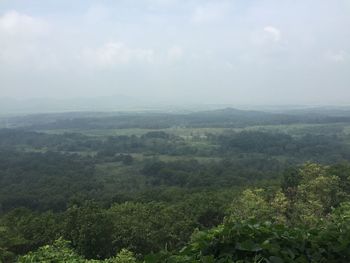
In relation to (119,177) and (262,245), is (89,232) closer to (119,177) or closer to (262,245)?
(262,245)

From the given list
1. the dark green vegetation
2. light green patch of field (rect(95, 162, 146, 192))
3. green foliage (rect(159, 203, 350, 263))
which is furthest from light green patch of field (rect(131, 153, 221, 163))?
green foliage (rect(159, 203, 350, 263))

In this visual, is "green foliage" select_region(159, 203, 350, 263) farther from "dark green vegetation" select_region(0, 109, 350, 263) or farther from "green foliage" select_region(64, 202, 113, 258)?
"green foliage" select_region(64, 202, 113, 258)

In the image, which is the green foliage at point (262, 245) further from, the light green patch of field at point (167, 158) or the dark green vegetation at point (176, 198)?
the light green patch of field at point (167, 158)

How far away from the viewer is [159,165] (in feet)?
242

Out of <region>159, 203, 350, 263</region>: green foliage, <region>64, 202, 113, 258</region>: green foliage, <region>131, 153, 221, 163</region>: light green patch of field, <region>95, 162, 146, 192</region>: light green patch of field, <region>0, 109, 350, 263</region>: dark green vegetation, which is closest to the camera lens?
<region>159, 203, 350, 263</region>: green foliage

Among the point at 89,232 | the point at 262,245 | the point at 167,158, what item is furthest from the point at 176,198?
the point at 167,158

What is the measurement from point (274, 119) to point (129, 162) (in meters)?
96.6

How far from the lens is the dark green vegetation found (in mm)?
5023

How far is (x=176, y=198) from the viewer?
131ft

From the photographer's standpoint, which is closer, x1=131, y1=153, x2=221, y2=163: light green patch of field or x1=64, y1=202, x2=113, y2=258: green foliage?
x1=64, y1=202, x2=113, y2=258: green foliage

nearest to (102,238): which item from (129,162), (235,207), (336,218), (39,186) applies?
(235,207)

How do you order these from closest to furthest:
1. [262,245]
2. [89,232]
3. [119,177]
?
[262,245] → [89,232] → [119,177]

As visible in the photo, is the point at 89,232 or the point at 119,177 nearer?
the point at 89,232

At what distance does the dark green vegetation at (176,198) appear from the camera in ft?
16.5
